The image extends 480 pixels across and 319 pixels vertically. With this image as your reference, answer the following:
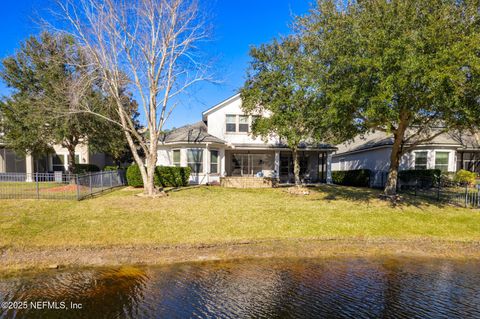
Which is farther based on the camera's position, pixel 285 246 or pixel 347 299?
pixel 285 246

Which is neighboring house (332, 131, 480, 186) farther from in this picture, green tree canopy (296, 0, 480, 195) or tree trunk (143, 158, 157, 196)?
Result: tree trunk (143, 158, 157, 196)

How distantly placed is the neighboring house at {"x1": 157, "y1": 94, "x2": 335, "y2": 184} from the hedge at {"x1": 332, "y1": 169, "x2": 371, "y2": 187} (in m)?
2.67

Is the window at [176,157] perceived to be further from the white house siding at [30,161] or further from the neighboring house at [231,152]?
the white house siding at [30,161]

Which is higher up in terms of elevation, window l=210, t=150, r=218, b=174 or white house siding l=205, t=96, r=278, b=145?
white house siding l=205, t=96, r=278, b=145

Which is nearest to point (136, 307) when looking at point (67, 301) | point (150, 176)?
point (67, 301)

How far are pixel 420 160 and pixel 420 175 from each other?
2.34 meters

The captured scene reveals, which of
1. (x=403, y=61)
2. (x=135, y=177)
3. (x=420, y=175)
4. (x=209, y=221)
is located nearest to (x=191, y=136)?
(x=135, y=177)

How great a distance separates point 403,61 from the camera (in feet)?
38.1

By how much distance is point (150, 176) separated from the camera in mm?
17172

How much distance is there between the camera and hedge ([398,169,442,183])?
908 inches

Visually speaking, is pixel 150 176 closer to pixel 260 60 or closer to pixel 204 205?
pixel 204 205

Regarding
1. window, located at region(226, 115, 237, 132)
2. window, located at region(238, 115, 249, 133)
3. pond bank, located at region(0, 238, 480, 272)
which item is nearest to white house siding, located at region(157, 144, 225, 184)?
window, located at region(226, 115, 237, 132)

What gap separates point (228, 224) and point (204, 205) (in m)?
3.09

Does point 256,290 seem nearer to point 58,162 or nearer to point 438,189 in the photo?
point 438,189
